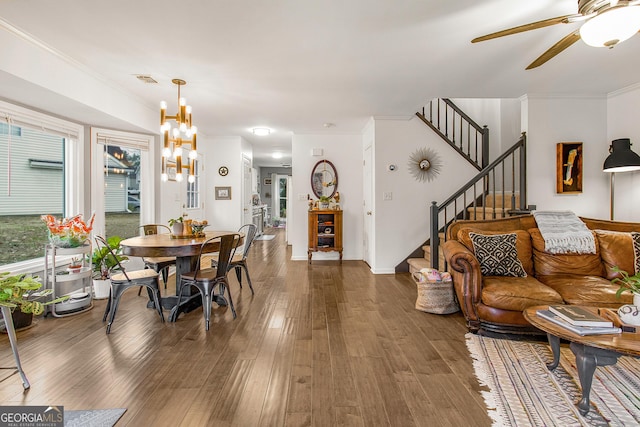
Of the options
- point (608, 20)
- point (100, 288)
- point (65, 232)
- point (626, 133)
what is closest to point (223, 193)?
point (100, 288)

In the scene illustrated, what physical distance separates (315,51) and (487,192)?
3.58 metres

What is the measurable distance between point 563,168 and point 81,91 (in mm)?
5576

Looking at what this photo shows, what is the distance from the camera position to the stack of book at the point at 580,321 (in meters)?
1.79

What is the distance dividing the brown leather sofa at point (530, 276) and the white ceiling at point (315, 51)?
1617mm

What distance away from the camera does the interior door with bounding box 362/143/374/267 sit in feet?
17.7

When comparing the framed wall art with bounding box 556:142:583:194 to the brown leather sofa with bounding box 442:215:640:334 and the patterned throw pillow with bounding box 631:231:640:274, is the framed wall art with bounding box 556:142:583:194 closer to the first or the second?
the brown leather sofa with bounding box 442:215:640:334

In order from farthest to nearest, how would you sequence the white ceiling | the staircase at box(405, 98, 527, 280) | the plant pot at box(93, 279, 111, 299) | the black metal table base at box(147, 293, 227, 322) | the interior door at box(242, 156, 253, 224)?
the interior door at box(242, 156, 253, 224), the staircase at box(405, 98, 527, 280), the plant pot at box(93, 279, 111, 299), the black metal table base at box(147, 293, 227, 322), the white ceiling

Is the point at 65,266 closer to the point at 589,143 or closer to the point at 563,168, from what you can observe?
the point at 563,168

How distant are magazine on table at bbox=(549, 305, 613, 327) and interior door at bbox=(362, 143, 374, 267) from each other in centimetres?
331

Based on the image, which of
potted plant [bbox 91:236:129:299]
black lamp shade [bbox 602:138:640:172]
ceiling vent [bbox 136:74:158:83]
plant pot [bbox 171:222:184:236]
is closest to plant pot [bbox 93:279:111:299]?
potted plant [bbox 91:236:129:299]

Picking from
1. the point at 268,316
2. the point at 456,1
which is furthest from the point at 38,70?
the point at 456,1

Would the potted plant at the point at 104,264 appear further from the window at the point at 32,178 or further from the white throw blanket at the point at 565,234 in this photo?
the white throw blanket at the point at 565,234

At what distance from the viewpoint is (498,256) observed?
9.96 ft

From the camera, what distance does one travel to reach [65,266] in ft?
12.4
